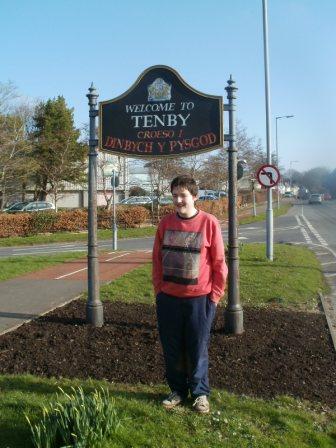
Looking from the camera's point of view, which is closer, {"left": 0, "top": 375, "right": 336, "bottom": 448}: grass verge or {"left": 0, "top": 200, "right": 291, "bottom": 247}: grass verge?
{"left": 0, "top": 375, "right": 336, "bottom": 448}: grass verge

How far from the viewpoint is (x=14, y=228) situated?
26469mm

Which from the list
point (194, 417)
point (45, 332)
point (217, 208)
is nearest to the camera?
point (194, 417)

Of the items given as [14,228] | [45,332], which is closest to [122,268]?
[45,332]

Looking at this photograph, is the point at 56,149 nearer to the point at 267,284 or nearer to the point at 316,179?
the point at 267,284

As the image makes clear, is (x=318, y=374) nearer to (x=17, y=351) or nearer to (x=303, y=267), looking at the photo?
(x=17, y=351)

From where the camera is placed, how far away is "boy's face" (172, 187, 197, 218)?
3818mm

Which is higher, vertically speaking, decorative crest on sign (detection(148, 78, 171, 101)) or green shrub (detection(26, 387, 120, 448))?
decorative crest on sign (detection(148, 78, 171, 101))

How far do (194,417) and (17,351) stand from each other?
90.0 inches

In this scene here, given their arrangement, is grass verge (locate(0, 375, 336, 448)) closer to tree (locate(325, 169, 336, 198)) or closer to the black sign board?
the black sign board

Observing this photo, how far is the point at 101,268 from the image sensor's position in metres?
12.1

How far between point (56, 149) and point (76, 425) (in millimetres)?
39410

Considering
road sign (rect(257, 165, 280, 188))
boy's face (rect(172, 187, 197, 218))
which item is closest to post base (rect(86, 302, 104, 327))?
boy's face (rect(172, 187, 197, 218))

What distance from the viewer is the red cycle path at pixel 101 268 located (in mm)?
10460

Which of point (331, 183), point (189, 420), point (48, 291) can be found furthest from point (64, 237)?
point (331, 183)
